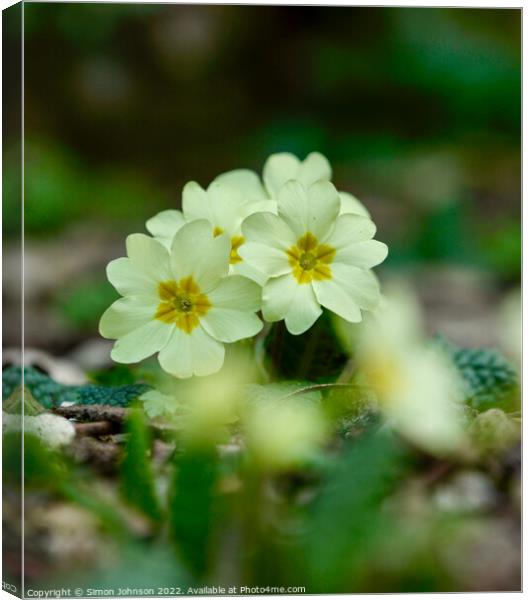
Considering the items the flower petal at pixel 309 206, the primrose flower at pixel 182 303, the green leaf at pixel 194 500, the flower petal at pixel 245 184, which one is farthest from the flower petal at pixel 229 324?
the green leaf at pixel 194 500

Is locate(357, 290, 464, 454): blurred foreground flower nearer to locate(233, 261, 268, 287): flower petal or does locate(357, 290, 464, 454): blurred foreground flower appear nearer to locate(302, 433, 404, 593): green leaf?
locate(233, 261, 268, 287): flower petal

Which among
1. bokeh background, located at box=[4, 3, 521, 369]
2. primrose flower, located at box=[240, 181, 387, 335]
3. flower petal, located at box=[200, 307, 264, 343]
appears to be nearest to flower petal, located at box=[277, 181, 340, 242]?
primrose flower, located at box=[240, 181, 387, 335]

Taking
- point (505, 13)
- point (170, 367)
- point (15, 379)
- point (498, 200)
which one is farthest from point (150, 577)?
point (498, 200)

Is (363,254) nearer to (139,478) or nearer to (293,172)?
(293,172)

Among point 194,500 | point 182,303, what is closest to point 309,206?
point 182,303

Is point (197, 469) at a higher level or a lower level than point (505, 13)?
lower

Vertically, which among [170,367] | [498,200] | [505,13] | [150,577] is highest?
[498,200]

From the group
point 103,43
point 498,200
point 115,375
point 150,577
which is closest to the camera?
point 150,577

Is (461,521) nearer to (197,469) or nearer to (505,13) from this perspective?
(197,469)
